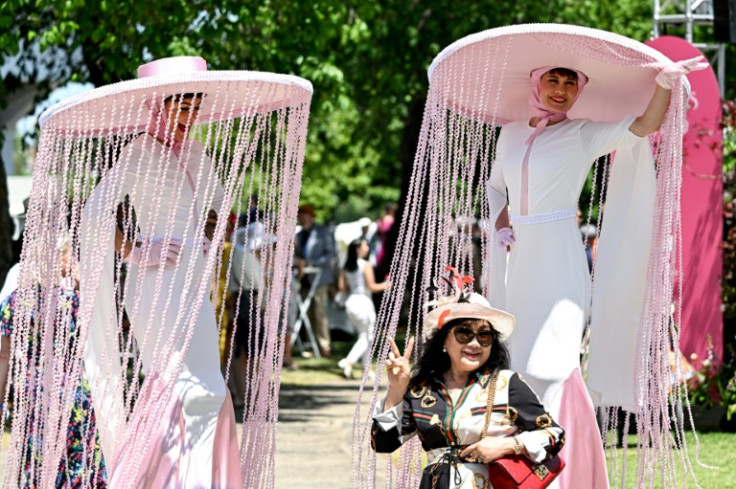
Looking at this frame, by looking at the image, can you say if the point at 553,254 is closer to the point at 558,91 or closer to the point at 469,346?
the point at 558,91

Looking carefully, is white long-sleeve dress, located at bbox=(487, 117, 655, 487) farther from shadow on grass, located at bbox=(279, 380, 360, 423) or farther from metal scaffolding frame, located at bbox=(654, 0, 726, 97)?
shadow on grass, located at bbox=(279, 380, 360, 423)

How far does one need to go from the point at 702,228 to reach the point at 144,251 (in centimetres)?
546

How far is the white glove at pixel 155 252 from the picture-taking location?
18.7ft

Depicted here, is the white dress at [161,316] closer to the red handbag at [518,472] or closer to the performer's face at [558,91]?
the performer's face at [558,91]

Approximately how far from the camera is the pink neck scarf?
18.4ft

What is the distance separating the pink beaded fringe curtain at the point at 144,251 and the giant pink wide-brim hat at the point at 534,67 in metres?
0.68

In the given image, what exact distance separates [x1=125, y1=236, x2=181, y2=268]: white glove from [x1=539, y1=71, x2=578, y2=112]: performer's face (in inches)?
65.9

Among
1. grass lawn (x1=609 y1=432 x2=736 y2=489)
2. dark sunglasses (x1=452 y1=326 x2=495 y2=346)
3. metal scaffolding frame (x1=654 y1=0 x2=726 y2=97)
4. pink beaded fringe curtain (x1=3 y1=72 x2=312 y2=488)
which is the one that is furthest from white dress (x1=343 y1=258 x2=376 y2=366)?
dark sunglasses (x1=452 y1=326 x2=495 y2=346)

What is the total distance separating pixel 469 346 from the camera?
15.2 ft

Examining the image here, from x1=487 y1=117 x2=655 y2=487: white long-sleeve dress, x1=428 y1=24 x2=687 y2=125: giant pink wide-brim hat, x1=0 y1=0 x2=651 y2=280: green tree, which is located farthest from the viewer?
x1=0 y1=0 x2=651 y2=280: green tree

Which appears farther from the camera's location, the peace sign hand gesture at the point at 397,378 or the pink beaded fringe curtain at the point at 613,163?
the pink beaded fringe curtain at the point at 613,163

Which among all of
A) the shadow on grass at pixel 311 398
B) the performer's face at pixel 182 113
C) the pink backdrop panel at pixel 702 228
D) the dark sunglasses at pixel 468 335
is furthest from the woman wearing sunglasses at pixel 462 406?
the shadow on grass at pixel 311 398

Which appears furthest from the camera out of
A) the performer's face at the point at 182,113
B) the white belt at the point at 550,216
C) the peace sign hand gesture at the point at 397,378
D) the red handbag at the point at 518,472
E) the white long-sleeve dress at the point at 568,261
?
the performer's face at the point at 182,113

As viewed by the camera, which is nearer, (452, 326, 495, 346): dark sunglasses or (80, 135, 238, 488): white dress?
(452, 326, 495, 346): dark sunglasses
